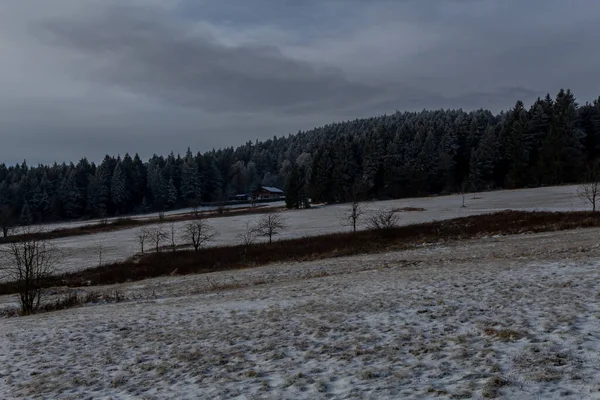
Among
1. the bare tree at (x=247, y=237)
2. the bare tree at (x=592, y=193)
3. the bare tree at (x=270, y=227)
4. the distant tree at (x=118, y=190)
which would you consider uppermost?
the distant tree at (x=118, y=190)

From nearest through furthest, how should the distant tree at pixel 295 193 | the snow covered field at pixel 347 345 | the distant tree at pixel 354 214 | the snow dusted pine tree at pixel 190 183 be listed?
1. the snow covered field at pixel 347 345
2. the distant tree at pixel 354 214
3. the distant tree at pixel 295 193
4. the snow dusted pine tree at pixel 190 183

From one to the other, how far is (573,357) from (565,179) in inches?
4042

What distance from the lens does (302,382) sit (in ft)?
24.8

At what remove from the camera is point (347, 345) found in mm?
9375

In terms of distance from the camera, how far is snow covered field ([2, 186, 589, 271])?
5684cm

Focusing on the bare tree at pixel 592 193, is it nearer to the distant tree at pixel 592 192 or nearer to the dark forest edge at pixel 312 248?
the distant tree at pixel 592 192

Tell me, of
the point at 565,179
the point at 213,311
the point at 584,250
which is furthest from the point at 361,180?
the point at 213,311

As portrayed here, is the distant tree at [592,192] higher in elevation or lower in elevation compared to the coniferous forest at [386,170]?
lower

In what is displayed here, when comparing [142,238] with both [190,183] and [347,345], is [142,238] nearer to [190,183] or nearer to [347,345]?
[347,345]

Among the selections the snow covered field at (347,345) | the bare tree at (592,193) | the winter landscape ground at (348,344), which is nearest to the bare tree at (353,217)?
the bare tree at (592,193)

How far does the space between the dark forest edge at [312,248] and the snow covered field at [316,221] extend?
325 inches

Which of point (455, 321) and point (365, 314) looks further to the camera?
point (365, 314)

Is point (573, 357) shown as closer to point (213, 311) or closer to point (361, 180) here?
point (213, 311)

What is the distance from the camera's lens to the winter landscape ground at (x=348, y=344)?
709cm
